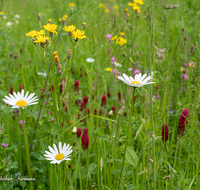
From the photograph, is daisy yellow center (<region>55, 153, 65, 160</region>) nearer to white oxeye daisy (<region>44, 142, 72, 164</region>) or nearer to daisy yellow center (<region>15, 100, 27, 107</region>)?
white oxeye daisy (<region>44, 142, 72, 164</region>)

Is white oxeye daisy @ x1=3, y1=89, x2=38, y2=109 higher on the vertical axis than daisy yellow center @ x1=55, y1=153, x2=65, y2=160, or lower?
higher

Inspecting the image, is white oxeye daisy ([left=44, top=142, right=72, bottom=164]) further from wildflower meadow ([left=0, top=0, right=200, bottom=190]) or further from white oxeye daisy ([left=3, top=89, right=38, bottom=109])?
white oxeye daisy ([left=3, top=89, right=38, bottom=109])

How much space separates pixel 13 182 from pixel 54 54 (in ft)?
3.30

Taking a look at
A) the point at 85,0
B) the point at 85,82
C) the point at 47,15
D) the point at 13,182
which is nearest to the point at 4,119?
the point at 13,182

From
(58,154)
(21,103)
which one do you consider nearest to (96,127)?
(58,154)

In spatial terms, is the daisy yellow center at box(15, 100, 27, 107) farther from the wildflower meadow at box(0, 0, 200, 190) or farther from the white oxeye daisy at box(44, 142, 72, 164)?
the white oxeye daisy at box(44, 142, 72, 164)

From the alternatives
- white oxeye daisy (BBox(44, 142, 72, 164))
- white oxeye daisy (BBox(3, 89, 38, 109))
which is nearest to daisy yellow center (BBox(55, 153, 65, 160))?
white oxeye daisy (BBox(44, 142, 72, 164))

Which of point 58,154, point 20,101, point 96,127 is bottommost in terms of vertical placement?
point 96,127

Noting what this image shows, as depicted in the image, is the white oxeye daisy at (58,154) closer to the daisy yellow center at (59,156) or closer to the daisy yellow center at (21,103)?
the daisy yellow center at (59,156)

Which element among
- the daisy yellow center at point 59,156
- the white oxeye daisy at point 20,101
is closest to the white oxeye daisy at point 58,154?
the daisy yellow center at point 59,156

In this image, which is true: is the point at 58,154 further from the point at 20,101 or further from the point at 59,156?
the point at 20,101

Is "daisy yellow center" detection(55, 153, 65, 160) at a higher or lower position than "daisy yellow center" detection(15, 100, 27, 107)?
lower

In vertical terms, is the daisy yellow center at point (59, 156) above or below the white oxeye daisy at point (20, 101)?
below

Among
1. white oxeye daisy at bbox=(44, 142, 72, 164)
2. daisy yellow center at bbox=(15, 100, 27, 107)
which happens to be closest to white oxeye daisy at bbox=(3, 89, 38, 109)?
daisy yellow center at bbox=(15, 100, 27, 107)
